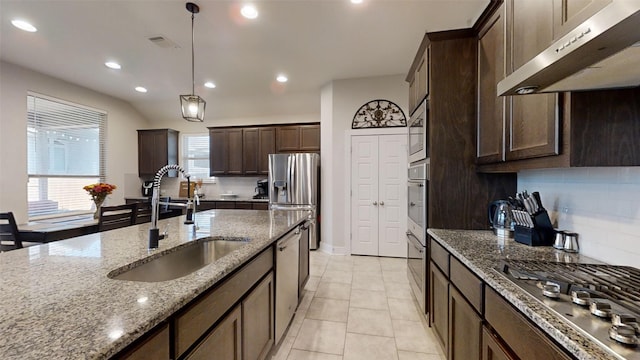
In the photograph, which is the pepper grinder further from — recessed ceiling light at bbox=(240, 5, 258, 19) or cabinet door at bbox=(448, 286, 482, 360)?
recessed ceiling light at bbox=(240, 5, 258, 19)

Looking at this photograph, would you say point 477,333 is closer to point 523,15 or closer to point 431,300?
point 431,300

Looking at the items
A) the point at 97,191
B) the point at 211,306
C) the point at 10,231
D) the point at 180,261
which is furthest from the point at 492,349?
the point at 97,191

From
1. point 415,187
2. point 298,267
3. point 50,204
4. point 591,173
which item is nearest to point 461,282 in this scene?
point 591,173

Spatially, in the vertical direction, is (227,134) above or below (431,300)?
above

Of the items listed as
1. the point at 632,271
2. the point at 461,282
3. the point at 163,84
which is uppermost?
the point at 163,84

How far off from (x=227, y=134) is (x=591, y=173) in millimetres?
5405

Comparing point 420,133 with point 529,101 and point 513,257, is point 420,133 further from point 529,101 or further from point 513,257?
point 513,257

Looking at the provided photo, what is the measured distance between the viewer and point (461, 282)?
4.88 feet

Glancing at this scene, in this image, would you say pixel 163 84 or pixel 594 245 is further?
pixel 163 84

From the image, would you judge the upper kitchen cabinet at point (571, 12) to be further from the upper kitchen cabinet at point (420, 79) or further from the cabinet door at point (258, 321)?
the cabinet door at point (258, 321)

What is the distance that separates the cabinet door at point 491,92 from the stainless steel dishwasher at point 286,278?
161 cm

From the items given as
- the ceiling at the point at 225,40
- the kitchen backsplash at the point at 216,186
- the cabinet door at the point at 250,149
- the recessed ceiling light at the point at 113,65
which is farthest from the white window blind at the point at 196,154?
the recessed ceiling light at the point at 113,65

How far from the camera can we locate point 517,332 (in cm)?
95

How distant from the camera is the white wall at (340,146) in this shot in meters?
4.34
